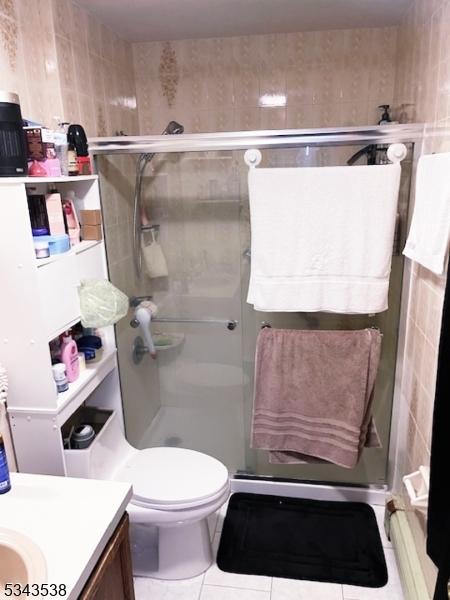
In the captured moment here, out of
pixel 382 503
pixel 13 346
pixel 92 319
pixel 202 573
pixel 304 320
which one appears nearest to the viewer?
pixel 13 346

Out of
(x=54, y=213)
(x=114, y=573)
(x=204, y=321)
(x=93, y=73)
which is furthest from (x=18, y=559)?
(x=93, y=73)

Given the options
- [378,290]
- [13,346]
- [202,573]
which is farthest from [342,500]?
[13,346]

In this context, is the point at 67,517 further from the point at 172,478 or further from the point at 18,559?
the point at 172,478

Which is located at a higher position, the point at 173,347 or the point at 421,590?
the point at 173,347

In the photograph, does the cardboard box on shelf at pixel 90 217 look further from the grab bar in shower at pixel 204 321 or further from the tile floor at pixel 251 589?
the tile floor at pixel 251 589

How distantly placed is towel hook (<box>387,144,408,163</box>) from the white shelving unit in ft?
3.87

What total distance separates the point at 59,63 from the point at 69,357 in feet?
3.63

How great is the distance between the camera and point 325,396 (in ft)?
6.32

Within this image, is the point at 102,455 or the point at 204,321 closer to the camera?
the point at 102,455

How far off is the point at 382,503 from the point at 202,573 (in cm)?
91

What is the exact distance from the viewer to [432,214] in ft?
4.52

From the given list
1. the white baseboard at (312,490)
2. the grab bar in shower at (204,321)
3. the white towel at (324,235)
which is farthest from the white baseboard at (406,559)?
the grab bar in shower at (204,321)

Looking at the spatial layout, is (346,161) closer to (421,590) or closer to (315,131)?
(315,131)

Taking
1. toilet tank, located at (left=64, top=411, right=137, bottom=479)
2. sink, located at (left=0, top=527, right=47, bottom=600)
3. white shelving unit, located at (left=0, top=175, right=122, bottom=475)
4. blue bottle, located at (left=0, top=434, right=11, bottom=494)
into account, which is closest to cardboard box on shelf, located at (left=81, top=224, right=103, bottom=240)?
white shelving unit, located at (left=0, top=175, right=122, bottom=475)
